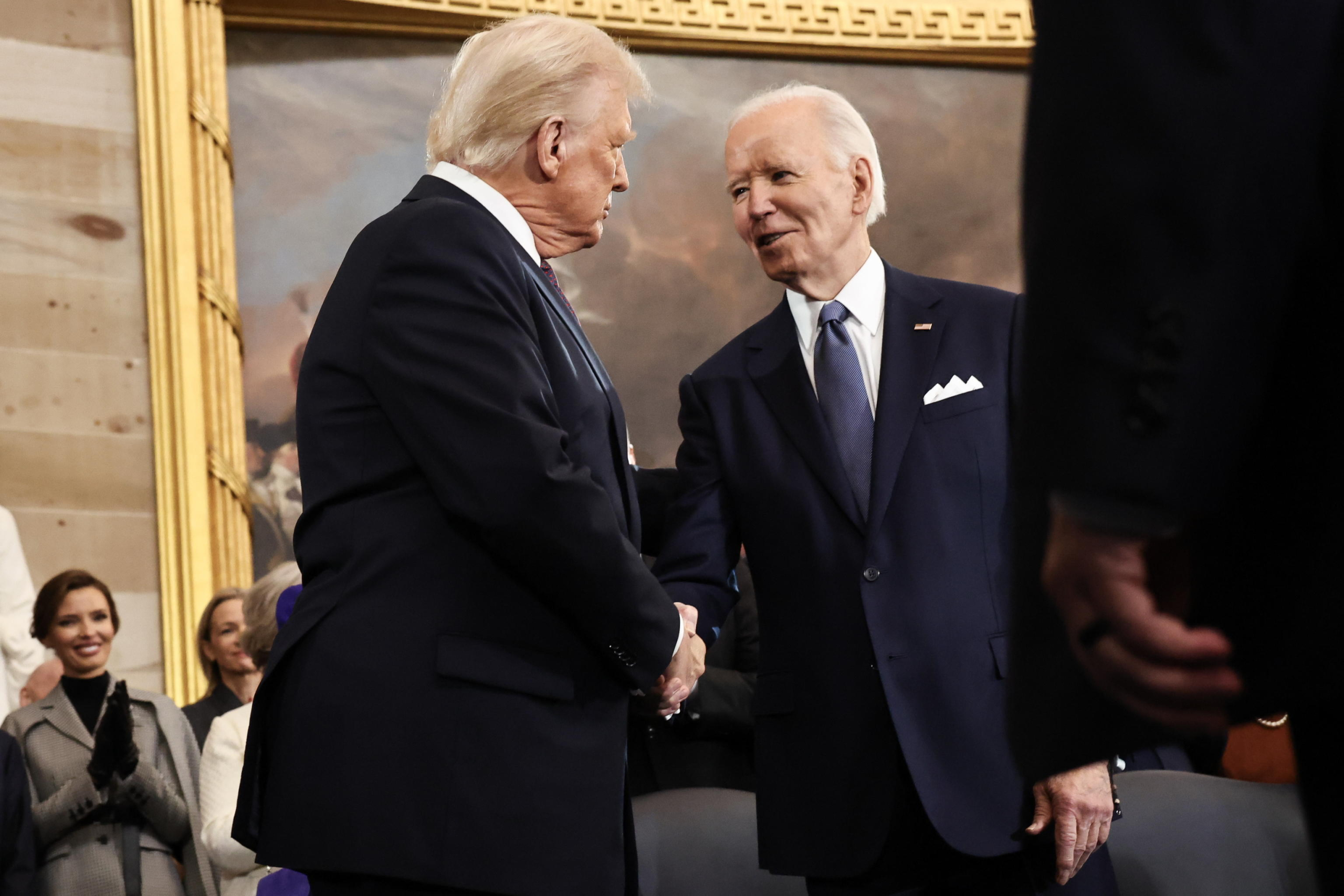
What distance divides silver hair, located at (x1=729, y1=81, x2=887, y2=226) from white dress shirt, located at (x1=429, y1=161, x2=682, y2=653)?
2.78ft

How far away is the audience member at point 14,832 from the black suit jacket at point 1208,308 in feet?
13.0

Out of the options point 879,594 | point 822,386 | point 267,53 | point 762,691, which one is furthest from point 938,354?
point 267,53

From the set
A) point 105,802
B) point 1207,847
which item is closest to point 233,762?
point 105,802

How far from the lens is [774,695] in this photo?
240 cm

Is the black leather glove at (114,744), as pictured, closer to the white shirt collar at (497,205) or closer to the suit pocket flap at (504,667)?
the white shirt collar at (497,205)

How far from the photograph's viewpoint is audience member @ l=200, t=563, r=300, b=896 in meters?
3.81

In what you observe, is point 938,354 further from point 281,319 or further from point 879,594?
point 281,319

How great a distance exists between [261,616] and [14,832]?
0.95 m

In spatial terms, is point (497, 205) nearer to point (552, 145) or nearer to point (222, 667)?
point (552, 145)

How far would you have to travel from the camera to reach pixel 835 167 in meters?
2.80

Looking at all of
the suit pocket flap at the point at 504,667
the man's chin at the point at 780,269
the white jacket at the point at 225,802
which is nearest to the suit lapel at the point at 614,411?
the suit pocket flap at the point at 504,667

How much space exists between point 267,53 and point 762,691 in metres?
6.41

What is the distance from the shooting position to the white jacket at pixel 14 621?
559 centimetres

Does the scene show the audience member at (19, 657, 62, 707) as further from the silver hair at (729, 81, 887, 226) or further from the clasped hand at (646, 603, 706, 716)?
the clasped hand at (646, 603, 706, 716)
